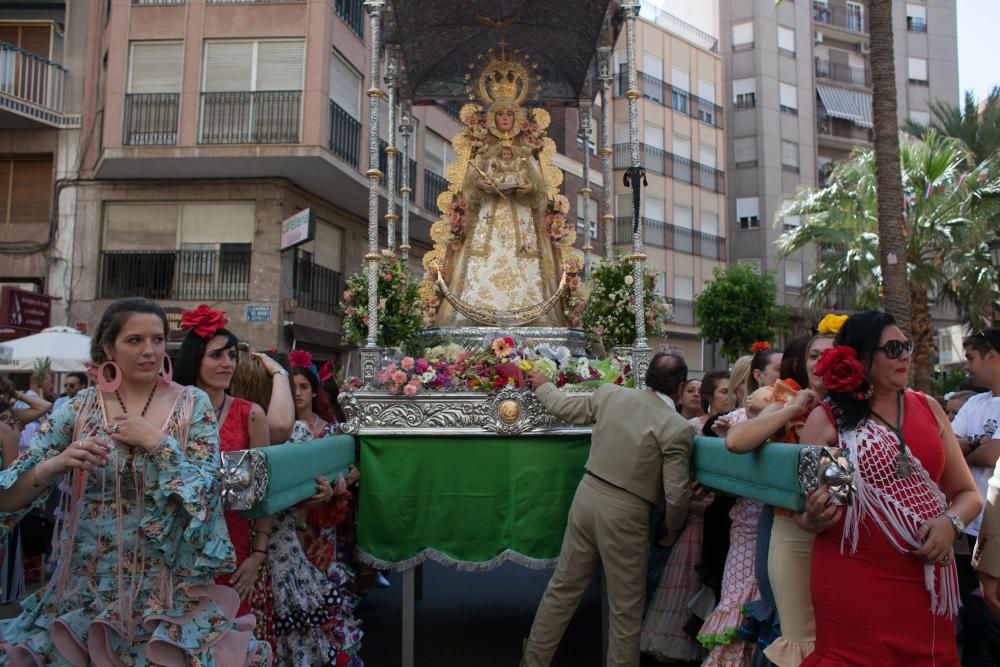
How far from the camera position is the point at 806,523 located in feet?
9.96

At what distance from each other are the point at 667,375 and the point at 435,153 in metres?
17.3

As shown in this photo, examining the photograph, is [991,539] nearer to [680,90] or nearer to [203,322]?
[203,322]

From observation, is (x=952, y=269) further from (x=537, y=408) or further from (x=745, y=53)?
(x=745, y=53)

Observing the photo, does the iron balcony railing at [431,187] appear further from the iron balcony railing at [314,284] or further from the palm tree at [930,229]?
the palm tree at [930,229]

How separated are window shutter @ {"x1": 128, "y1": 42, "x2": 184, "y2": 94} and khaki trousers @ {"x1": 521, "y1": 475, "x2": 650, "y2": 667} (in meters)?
16.0

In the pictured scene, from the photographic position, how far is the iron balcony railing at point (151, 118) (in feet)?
55.2

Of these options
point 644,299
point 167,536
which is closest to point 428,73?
point 644,299

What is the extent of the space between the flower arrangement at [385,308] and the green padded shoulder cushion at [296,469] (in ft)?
5.34

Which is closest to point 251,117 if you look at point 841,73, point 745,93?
point 745,93

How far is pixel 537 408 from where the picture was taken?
534cm

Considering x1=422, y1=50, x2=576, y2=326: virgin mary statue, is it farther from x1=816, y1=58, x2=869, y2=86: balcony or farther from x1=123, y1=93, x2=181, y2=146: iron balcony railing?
x1=816, y1=58, x2=869, y2=86: balcony

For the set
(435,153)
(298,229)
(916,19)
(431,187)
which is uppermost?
(916,19)

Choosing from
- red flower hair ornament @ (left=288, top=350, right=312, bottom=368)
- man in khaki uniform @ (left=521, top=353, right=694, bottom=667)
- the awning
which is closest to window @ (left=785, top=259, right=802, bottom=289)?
the awning

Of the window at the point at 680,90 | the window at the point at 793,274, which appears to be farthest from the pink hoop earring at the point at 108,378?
the window at the point at 793,274
